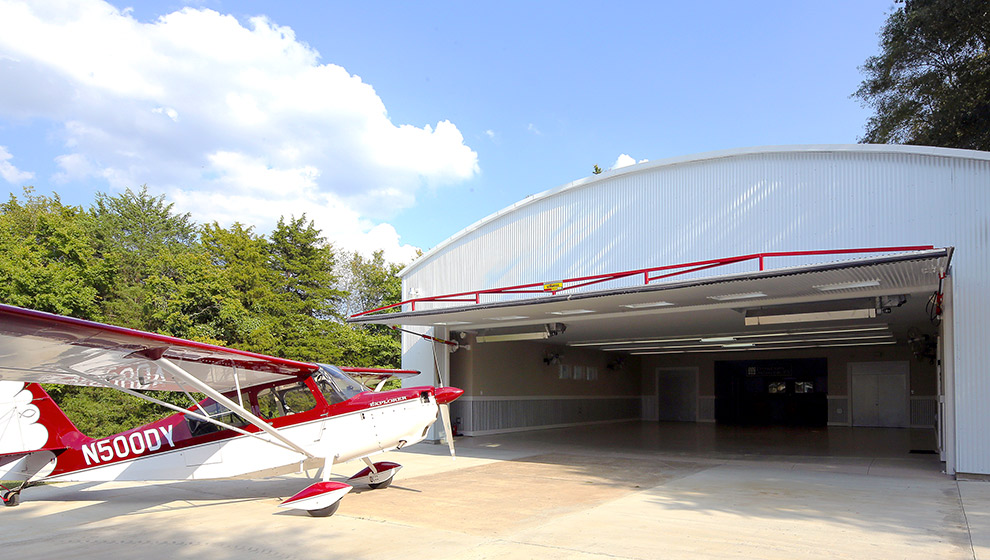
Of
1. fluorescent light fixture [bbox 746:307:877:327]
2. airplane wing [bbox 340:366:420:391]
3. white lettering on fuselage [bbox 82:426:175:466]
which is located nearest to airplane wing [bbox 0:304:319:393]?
white lettering on fuselage [bbox 82:426:175:466]

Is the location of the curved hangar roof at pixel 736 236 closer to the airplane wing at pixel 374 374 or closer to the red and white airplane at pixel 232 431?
the airplane wing at pixel 374 374

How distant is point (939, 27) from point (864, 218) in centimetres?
1825

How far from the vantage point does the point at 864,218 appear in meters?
9.25

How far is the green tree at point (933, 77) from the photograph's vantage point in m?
21.1

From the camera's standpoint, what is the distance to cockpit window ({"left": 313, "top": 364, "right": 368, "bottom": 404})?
7.58m

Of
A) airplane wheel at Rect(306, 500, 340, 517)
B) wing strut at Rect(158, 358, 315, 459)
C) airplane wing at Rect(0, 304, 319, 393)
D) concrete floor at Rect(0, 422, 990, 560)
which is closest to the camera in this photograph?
airplane wing at Rect(0, 304, 319, 393)

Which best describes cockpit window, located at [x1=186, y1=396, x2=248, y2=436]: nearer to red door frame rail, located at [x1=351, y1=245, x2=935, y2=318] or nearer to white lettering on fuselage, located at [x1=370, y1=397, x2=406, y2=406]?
white lettering on fuselage, located at [x1=370, y1=397, x2=406, y2=406]

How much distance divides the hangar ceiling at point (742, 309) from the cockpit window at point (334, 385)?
321cm

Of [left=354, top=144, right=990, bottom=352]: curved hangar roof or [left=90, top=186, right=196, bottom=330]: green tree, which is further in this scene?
[left=90, top=186, right=196, bottom=330]: green tree

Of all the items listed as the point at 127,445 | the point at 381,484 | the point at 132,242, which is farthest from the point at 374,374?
the point at 132,242

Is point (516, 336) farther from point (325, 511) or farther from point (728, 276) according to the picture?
point (325, 511)

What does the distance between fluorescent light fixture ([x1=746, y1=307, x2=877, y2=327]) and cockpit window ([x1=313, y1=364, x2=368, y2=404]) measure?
22.6ft

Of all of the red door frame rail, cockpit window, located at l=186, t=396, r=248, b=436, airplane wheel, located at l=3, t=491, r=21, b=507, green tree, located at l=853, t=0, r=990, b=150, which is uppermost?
green tree, located at l=853, t=0, r=990, b=150

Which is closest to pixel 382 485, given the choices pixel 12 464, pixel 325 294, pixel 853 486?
pixel 12 464
